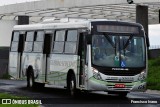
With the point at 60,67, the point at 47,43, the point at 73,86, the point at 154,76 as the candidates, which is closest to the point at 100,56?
the point at 73,86

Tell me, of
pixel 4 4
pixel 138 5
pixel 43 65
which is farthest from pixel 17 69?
pixel 4 4

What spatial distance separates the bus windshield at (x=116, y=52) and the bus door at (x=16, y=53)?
23.0 feet

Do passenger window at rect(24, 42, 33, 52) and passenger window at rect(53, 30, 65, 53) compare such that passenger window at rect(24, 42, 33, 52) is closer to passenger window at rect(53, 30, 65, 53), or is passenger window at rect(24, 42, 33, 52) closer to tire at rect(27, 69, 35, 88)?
tire at rect(27, 69, 35, 88)

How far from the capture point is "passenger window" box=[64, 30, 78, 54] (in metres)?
20.3

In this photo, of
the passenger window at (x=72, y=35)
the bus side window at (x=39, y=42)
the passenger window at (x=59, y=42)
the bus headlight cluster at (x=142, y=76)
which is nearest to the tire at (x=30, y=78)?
the bus side window at (x=39, y=42)

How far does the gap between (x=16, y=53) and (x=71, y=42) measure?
656 cm

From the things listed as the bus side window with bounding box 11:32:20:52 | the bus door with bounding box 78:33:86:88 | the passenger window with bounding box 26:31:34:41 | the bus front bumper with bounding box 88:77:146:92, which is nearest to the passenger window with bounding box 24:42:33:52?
the passenger window with bounding box 26:31:34:41

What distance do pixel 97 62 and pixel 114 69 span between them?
0.63 metres

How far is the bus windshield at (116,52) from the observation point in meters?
19.4

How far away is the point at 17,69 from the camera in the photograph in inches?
1047

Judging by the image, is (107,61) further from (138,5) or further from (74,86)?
(138,5)

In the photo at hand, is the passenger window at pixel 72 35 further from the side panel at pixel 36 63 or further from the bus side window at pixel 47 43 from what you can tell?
the side panel at pixel 36 63

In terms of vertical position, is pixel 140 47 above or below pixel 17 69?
above

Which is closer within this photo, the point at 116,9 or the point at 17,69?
the point at 17,69
